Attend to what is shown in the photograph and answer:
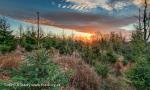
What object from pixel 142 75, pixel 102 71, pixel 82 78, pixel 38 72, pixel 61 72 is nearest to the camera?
pixel 38 72

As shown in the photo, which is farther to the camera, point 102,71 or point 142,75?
point 102,71

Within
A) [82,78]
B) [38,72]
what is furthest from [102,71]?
[38,72]

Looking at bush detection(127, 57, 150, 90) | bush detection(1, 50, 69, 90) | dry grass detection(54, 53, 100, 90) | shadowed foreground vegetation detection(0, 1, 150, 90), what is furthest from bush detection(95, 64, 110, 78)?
bush detection(1, 50, 69, 90)

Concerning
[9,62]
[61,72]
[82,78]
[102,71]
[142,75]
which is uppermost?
[61,72]

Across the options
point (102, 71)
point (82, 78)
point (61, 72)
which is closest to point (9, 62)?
point (82, 78)

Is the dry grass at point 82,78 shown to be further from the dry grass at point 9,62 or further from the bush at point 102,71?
the bush at point 102,71

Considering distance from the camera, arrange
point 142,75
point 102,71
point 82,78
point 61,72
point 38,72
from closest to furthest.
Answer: point 38,72 < point 61,72 < point 142,75 < point 82,78 < point 102,71

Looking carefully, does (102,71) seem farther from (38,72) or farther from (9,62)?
(38,72)

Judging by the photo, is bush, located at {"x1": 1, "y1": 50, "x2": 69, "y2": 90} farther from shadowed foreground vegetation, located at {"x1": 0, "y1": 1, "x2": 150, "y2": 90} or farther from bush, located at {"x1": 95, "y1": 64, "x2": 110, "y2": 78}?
bush, located at {"x1": 95, "y1": 64, "x2": 110, "y2": 78}

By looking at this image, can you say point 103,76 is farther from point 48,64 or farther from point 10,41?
point 10,41

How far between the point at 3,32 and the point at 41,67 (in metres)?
28.1

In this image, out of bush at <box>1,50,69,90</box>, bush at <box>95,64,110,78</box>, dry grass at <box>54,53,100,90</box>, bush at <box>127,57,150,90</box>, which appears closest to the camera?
bush at <box>1,50,69,90</box>

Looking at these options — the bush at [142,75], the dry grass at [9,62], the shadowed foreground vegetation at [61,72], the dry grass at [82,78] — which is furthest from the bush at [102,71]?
the dry grass at [9,62]

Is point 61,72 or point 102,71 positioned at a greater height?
point 61,72
